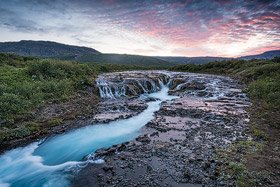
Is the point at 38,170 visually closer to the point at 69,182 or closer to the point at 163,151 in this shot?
the point at 69,182

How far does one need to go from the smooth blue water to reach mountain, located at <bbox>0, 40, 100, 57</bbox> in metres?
151

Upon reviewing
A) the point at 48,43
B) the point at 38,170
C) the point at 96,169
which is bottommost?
the point at 38,170

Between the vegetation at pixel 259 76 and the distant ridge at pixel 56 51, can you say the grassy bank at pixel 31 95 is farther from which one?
the distant ridge at pixel 56 51

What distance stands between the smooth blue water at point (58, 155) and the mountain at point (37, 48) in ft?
495

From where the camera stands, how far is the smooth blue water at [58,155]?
20.7 ft

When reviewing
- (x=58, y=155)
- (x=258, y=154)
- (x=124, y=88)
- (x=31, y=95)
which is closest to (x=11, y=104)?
(x=31, y=95)

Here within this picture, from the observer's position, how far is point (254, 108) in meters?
12.4

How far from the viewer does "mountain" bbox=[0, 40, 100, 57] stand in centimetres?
13619

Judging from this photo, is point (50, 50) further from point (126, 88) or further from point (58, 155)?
point (58, 155)

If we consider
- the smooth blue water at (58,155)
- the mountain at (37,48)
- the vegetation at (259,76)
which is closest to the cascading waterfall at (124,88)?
the smooth blue water at (58,155)

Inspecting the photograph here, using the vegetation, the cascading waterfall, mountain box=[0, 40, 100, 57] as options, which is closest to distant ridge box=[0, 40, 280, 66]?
mountain box=[0, 40, 100, 57]

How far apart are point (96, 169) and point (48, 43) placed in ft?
674

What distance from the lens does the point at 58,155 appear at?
7867mm

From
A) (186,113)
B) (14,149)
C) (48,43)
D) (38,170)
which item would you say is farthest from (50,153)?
(48,43)
